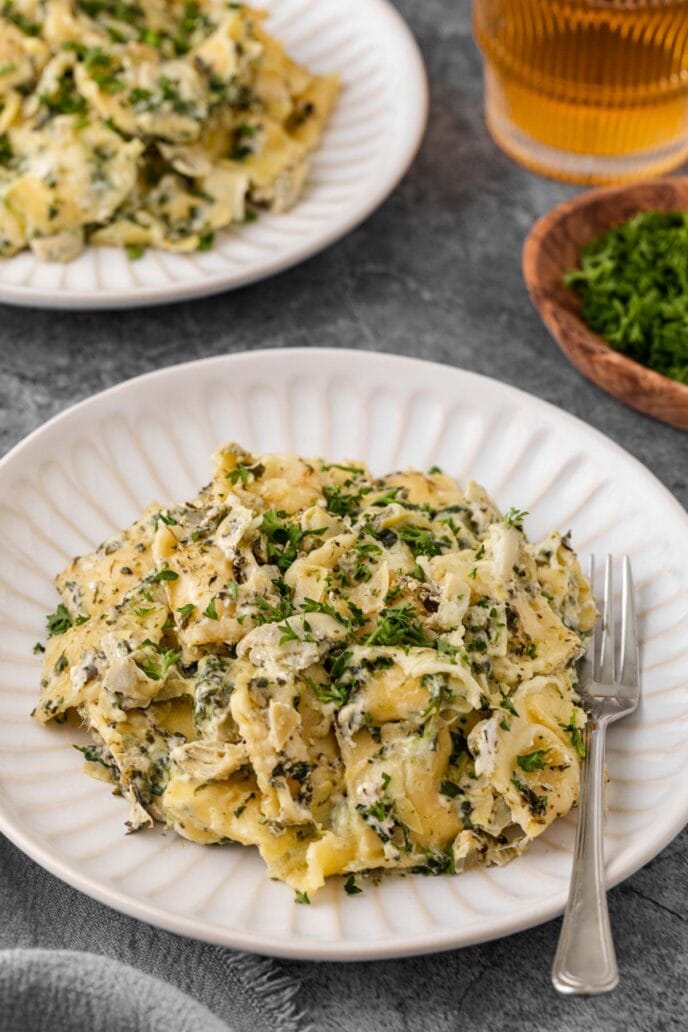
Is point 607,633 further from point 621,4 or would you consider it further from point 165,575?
point 621,4

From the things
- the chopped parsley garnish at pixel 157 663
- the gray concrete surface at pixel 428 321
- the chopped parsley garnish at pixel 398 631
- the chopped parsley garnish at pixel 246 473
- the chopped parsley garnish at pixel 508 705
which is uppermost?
the chopped parsley garnish at pixel 157 663

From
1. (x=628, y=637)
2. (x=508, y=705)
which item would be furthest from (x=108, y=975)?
(x=628, y=637)

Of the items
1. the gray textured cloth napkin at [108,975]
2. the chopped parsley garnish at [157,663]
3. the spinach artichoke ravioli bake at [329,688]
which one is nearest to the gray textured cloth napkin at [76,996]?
the gray textured cloth napkin at [108,975]

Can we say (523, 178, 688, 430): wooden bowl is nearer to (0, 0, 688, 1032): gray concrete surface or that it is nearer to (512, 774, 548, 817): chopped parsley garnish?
(0, 0, 688, 1032): gray concrete surface

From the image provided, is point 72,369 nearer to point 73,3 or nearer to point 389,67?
point 73,3

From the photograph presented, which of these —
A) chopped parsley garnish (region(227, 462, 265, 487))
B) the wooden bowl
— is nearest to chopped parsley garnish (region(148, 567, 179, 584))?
chopped parsley garnish (region(227, 462, 265, 487))

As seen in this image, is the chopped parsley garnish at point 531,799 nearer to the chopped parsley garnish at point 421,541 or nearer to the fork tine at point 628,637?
the fork tine at point 628,637
